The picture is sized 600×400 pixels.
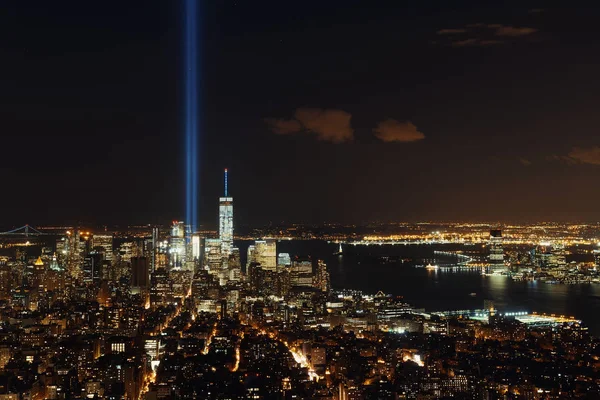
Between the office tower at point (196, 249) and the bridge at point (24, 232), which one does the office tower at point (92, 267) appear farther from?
the bridge at point (24, 232)

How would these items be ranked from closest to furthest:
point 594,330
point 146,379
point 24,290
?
point 146,379
point 594,330
point 24,290

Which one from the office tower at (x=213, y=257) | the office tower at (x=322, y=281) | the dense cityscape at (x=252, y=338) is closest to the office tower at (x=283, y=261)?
the dense cityscape at (x=252, y=338)

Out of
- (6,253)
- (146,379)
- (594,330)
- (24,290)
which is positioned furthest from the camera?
(6,253)

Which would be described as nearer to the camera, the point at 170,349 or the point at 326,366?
the point at 326,366

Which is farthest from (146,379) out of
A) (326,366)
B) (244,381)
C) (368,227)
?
(368,227)

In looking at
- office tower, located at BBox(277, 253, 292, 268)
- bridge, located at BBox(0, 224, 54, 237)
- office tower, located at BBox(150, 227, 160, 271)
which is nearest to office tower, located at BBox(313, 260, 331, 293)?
office tower, located at BBox(277, 253, 292, 268)

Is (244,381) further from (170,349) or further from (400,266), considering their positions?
(400,266)

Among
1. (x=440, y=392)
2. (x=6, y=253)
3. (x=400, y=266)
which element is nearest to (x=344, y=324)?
(x=440, y=392)
